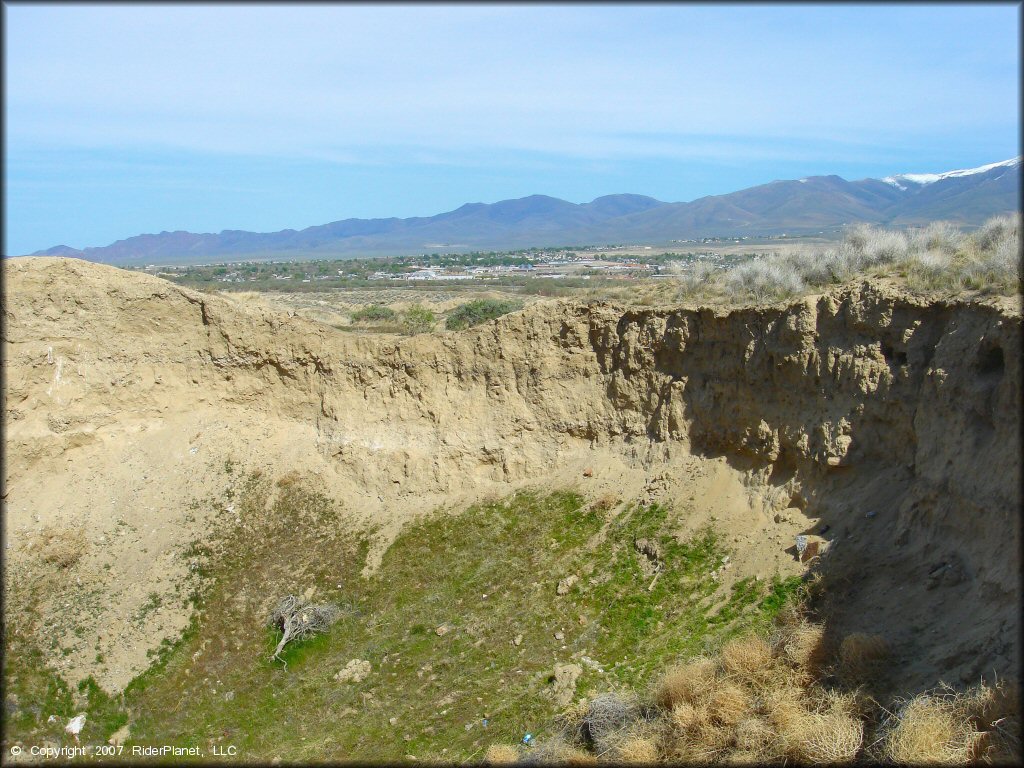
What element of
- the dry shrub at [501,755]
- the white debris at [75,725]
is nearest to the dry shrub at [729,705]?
the dry shrub at [501,755]

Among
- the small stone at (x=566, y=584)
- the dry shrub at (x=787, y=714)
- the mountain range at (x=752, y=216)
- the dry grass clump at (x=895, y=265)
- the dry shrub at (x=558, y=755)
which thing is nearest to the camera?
the dry shrub at (x=787, y=714)

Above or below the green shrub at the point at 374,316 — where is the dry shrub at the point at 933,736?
below

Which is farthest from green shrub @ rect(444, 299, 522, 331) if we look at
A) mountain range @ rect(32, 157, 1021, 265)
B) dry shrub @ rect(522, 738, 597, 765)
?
mountain range @ rect(32, 157, 1021, 265)

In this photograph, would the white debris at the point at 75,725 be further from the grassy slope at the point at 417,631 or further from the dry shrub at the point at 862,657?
the dry shrub at the point at 862,657

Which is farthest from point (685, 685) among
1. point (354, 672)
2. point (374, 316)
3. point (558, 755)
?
point (374, 316)

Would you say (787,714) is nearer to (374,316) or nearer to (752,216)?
(374,316)

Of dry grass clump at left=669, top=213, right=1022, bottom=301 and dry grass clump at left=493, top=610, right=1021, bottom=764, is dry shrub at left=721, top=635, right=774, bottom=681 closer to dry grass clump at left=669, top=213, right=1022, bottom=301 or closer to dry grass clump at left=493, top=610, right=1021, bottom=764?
dry grass clump at left=493, top=610, right=1021, bottom=764
